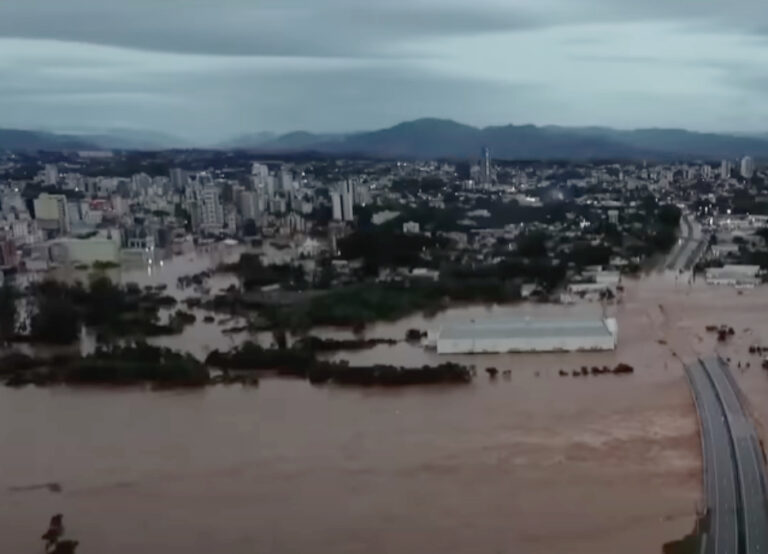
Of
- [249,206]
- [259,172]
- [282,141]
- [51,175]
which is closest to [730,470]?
[249,206]

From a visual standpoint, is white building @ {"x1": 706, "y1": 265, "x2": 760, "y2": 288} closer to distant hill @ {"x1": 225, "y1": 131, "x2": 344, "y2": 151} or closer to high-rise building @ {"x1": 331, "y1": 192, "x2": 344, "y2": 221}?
high-rise building @ {"x1": 331, "y1": 192, "x2": 344, "y2": 221}

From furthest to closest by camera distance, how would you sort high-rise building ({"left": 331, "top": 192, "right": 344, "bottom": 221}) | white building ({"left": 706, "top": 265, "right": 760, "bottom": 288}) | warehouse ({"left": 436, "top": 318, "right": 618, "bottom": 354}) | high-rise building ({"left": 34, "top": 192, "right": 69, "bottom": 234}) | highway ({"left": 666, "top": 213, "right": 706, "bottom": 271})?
high-rise building ({"left": 331, "top": 192, "right": 344, "bottom": 221}) → high-rise building ({"left": 34, "top": 192, "right": 69, "bottom": 234}) → highway ({"left": 666, "top": 213, "right": 706, "bottom": 271}) → white building ({"left": 706, "top": 265, "right": 760, "bottom": 288}) → warehouse ({"left": 436, "top": 318, "right": 618, "bottom": 354})

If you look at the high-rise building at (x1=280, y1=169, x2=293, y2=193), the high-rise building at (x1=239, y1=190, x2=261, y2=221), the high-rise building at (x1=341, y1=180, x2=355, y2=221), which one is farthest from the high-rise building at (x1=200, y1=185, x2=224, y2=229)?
the high-rise building at (x1=280, y1=169, x2=293, y2=193)

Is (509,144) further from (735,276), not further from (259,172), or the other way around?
(735,276)

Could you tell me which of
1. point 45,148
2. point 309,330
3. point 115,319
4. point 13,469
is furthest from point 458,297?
point 45,148

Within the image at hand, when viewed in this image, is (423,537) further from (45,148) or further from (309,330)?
(45,148)

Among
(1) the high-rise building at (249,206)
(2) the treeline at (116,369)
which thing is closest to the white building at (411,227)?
(1) the high-rise building at (249,206)
